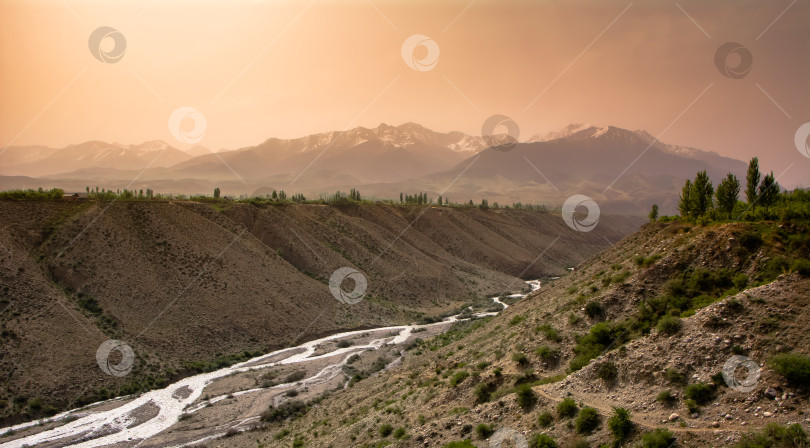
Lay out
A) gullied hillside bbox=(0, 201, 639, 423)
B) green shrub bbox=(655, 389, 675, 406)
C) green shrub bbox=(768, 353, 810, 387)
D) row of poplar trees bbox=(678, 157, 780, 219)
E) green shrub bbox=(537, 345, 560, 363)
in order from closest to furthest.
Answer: green shrub bbox=(768, 353, 810, 387) < green shrub bbox=(655, 389, 675, 406) < green shrub bbox=(537, 345, 560, 363) < row of poplar trees bbox=(678, 157, 780, 219) < gullied hillside bbox=(0, 201, 639, 423)

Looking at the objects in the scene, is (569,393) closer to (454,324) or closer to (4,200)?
(454,324)

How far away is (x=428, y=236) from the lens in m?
90.9

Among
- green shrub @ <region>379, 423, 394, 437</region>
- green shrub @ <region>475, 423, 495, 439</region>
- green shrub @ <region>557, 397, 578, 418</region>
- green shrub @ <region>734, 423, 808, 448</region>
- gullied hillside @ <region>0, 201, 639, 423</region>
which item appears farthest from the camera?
gullied hillside @ <region>0, 201, 639, 423</region>

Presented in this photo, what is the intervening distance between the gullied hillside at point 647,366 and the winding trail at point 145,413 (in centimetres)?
1059

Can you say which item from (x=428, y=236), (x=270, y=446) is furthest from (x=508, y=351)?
(x=428, y=236)

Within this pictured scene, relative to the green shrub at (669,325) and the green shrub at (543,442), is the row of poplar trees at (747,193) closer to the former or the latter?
the green shrub at (669,325)

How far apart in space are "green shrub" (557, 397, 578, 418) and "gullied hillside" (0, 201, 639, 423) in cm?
3041

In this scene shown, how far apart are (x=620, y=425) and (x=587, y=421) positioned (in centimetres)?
97

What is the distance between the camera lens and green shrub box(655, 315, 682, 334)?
14.9 m

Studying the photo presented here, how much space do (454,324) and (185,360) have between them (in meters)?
26.3

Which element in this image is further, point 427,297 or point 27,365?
point 427,297

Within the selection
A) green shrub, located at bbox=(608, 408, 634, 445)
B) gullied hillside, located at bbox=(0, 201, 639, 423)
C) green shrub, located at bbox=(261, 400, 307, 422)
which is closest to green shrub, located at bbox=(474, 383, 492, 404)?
green shrub, located at bbox=(608, 408, 634, 445)

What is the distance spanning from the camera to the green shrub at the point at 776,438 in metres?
9.92

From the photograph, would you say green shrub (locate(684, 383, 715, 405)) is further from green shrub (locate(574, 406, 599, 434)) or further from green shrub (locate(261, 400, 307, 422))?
green shrub (locate(261, 400, 307, 422))
